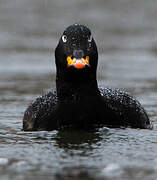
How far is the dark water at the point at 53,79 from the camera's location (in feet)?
23.0

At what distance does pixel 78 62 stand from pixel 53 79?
742 centimetres

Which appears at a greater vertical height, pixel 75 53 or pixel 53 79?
pixel 53 79

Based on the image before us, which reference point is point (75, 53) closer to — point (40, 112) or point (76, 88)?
point (76, 88)

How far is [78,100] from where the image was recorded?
343 inches

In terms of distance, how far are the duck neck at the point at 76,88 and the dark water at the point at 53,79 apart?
0.49 meters

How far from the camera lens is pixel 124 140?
8.39m

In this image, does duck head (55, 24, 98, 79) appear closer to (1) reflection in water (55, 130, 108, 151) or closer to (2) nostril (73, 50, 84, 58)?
(2) nostril (73, 50, 84, 58)

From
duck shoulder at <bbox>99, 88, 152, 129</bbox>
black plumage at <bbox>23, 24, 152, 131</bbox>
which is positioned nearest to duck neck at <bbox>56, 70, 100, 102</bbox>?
black plumage at <bbox>23, 24, 152, 131</bbox>

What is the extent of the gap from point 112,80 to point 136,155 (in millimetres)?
7450

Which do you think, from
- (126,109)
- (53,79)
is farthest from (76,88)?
(53,79)

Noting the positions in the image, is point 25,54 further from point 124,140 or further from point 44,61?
point 124,140

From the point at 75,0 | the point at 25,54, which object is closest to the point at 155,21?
the point at 75,0

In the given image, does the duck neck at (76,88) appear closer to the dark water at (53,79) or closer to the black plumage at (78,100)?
the black plumage at (78,100)

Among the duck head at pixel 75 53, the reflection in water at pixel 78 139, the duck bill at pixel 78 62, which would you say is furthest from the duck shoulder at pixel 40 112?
the duck bill at pixel 78 62
